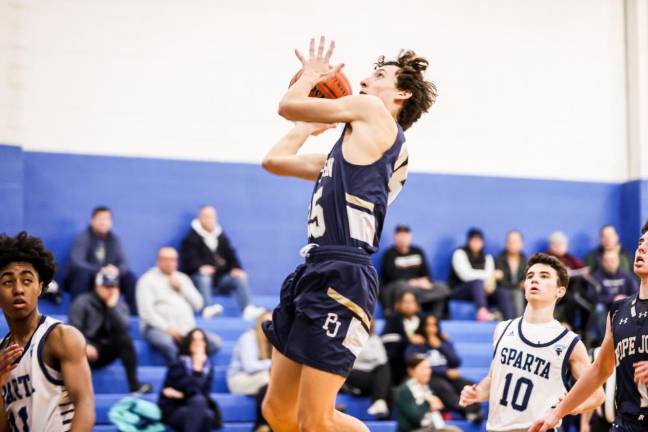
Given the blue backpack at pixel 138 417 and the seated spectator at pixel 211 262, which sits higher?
the seated spectator at pixel 211 262

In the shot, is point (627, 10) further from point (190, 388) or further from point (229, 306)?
point (190, 388)

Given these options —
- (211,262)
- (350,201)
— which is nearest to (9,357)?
(350,201)

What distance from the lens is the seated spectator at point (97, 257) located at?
10969mm

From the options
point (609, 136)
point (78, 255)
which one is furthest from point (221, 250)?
point (609, 136)

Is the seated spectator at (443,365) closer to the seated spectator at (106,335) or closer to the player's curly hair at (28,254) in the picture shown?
the seated spectator at (106,335)

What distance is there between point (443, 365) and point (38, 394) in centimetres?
632

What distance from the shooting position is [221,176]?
12.6m

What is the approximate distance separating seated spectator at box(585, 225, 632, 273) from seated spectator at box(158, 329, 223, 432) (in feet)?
19.5

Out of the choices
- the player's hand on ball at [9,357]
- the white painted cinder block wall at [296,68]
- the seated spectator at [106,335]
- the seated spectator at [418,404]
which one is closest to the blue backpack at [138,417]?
the seated spectator at [106,335]

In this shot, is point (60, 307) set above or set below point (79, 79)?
below

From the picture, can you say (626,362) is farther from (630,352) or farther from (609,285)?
(609,285)

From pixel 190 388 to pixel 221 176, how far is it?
375cm

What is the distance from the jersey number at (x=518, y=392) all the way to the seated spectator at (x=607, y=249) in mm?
7592

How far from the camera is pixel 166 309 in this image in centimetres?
1083
